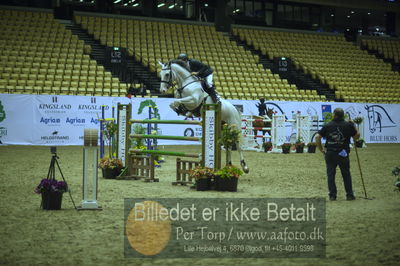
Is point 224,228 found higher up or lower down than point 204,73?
lower down

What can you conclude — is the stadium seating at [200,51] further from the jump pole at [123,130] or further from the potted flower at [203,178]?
the potted flower at [203,178]

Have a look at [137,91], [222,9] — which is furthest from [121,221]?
[222,9]

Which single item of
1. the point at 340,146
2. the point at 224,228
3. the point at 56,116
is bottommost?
the point at 224,228

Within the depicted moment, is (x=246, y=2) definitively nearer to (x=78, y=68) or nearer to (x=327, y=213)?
(x=78, y=68)

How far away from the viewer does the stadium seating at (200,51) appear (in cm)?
2773

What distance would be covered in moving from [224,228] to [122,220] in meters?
1.24

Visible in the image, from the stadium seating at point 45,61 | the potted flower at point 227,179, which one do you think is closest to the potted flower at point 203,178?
the potted flower at point 227,179

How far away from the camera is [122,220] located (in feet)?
21.3

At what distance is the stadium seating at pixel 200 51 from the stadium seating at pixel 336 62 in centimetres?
224

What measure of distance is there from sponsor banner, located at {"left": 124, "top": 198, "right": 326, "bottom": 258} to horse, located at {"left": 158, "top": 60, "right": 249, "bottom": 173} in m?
3.91

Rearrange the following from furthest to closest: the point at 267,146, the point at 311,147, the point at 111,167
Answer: the point at 267,146 < the point at 311,147 < the point at 111,167

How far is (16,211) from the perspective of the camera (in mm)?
7129

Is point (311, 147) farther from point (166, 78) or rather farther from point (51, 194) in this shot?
point (51, 194)

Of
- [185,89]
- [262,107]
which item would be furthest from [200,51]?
[185,89]
